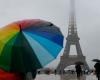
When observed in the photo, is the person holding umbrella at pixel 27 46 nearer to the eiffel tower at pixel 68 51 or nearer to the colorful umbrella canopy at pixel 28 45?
the colorful umbrella canopy at pixel 28 45

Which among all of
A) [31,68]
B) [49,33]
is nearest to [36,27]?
[49,33]

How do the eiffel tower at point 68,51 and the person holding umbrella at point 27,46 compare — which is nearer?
the person holding umbrella at point 27,46

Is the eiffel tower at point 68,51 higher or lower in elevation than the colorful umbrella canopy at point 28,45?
lower

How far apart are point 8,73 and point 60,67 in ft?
257

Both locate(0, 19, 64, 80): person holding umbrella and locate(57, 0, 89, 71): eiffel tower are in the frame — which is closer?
locate(0, 19, 64, 80): person holding umbrella

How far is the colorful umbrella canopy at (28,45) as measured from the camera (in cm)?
777

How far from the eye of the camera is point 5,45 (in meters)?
7.92

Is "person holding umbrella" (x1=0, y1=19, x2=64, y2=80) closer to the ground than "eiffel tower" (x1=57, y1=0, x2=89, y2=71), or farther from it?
farther from it

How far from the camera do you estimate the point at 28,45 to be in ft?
25.6

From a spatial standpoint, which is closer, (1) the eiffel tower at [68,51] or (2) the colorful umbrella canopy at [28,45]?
(2) the colorful umbrella canopy at [28,45]

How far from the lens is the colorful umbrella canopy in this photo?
7.77 meters

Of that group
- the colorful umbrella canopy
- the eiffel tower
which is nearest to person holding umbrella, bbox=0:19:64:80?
the colorful umbrella canopy

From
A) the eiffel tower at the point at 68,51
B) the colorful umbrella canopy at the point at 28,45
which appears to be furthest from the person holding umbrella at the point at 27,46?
the eiffel tower at the point at 68,51

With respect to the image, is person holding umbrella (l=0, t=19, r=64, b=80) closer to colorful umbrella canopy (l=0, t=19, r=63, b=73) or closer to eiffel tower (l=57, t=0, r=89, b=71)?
colorful umbrella canopy (l=0, t=19, r=63, b=73)
